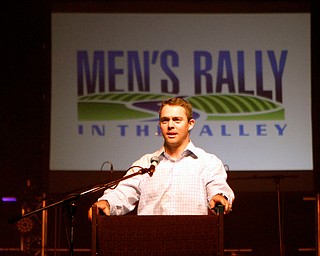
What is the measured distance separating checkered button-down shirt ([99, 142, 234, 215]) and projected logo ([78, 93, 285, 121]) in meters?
2.16

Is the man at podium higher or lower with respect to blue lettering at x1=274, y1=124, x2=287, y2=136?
lower

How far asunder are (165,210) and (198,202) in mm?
217

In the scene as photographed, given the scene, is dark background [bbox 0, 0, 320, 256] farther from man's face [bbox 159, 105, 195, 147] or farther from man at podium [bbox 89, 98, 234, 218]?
man's face [bbox 159, 105, 195, 147]

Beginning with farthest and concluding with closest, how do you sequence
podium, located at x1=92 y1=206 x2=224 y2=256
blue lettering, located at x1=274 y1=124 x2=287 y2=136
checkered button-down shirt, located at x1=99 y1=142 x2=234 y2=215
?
1. blue lettering, located at x1=274 y1=124 x2=287 y2=136
2. checkered button-down shirt, located at x1=99 y1=142 x2=234 y2=215
3. podium, located at x1=92 y1=206 x2=224 y2=256

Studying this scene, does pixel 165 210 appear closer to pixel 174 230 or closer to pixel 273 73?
pixel 174 230

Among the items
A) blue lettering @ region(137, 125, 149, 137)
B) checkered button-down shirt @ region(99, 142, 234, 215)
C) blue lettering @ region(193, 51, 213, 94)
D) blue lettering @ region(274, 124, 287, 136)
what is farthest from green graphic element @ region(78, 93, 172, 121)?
checkered button-down shirt @ region(99, 142, 234, 215)

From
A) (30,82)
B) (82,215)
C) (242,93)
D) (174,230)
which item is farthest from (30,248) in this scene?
(174,230)

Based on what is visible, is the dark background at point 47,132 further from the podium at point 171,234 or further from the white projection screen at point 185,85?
the podium at point 171,234

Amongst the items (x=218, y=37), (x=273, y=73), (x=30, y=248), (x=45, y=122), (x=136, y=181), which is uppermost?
(x=218, y=37)

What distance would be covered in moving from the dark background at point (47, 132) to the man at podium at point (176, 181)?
2.45m

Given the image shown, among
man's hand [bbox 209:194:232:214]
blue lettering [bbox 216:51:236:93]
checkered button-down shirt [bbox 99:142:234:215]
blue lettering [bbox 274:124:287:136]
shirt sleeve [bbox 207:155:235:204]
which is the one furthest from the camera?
blue lettering [bbox 216:51:236:93]

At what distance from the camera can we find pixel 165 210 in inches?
156

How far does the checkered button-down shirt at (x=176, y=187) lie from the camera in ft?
12.9

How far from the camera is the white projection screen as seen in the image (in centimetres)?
617
